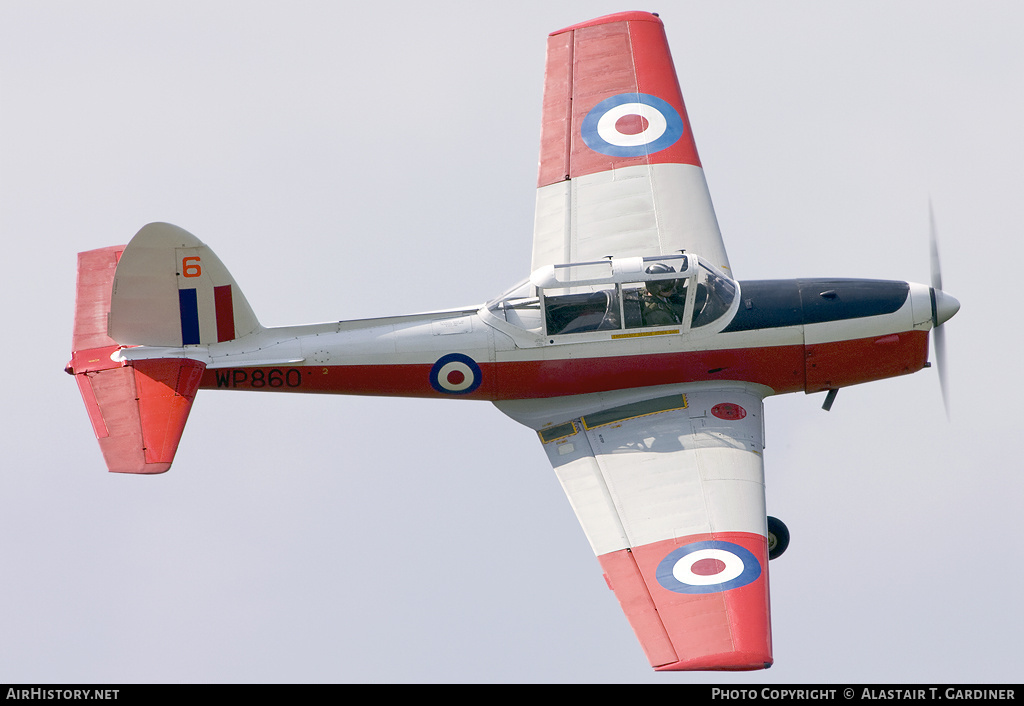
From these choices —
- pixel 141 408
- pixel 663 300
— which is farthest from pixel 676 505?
pixel 141 408

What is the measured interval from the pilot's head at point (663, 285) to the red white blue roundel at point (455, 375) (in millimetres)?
2175

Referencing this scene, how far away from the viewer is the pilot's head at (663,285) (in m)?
16.8

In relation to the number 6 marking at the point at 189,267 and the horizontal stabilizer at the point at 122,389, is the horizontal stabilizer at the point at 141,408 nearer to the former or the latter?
the horizontal stabilizer at the point at 122,389

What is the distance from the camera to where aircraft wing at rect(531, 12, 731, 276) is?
1830cm

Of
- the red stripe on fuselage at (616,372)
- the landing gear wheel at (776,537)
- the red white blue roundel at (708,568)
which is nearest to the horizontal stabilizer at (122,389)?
the red stripe on fuselage at (616,372)

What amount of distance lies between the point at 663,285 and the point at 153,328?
5.70 meters

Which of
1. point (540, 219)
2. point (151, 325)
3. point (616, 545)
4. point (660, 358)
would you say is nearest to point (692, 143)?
point (540, 219)

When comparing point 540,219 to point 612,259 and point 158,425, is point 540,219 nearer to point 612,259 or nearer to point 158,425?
point 612,259

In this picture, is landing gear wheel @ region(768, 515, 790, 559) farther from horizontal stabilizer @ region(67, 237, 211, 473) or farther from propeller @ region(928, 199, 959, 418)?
horizontal stabilizer @ region(67, 237, 211, 473)

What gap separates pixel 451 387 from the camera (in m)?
17.4

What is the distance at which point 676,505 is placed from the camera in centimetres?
1600

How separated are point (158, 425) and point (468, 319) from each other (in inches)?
143

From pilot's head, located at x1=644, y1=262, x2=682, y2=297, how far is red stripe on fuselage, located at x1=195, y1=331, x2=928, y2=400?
2.32 feet

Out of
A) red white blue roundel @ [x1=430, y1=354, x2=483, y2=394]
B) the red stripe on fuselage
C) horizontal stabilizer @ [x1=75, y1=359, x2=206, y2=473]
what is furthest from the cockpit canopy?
horizontal stabilizer @ [x1=75, y1=359, x2=206, y2=473]
